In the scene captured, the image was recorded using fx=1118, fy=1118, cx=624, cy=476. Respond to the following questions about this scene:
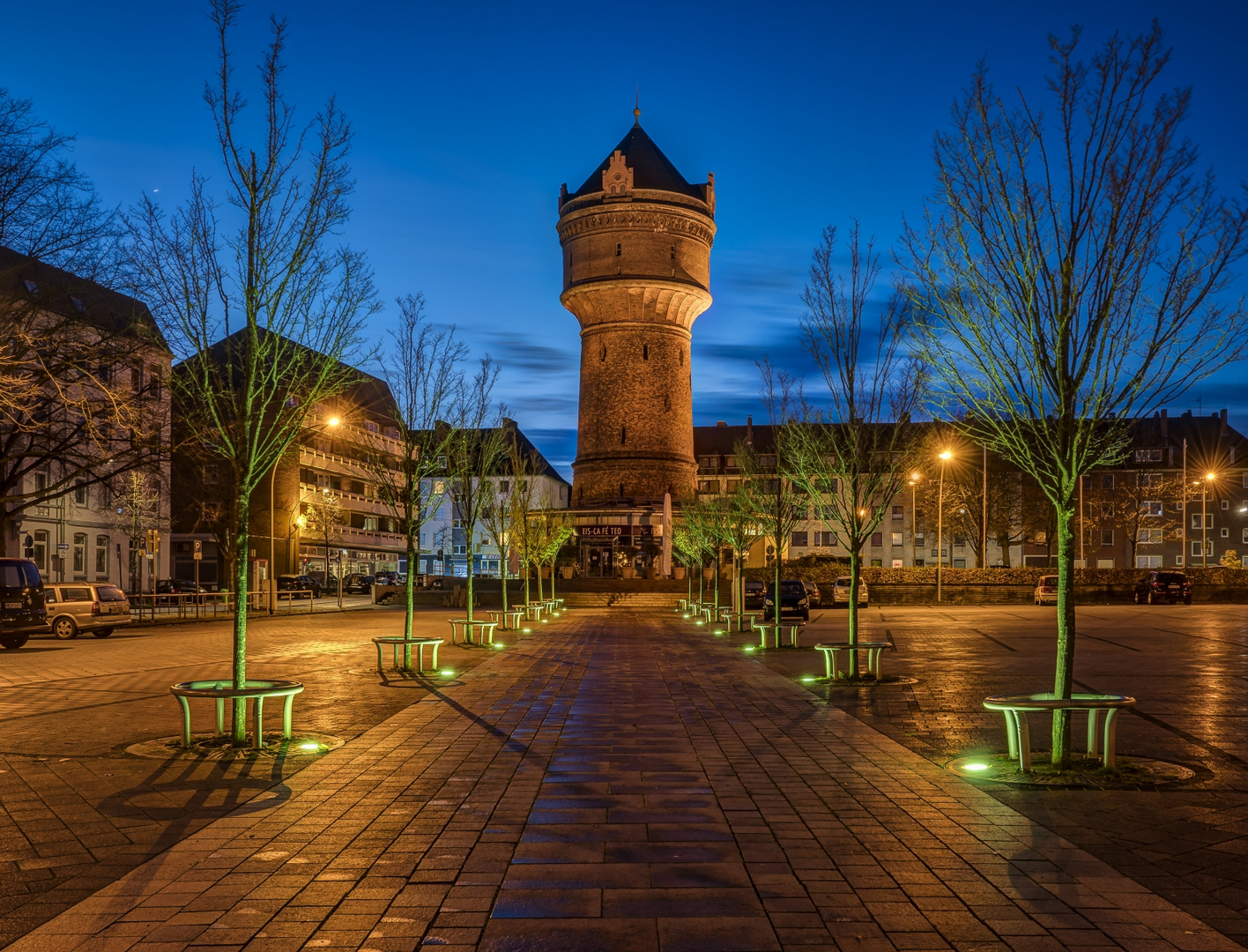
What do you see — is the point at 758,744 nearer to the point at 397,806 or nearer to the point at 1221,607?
the point at 397,806

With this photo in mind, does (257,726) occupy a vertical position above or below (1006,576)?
above

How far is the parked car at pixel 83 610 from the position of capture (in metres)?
29.4

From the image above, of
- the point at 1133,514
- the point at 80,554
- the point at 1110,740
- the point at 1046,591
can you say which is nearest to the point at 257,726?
the point at 1110,740

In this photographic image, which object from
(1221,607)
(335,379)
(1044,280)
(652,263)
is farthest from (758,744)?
(652,263)

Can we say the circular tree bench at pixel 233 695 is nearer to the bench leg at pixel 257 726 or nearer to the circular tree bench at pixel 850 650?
the bench leg at pixel 257 726

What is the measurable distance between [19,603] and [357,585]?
50.7 meters

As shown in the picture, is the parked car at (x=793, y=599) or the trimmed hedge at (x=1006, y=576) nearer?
the parked car at (x=793, y=599)

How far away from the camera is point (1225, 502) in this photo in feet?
305

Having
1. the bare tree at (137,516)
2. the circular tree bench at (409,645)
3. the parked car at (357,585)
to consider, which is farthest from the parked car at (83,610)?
the parked car at (357,585)

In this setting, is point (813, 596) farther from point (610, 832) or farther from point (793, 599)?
point (610, 832)

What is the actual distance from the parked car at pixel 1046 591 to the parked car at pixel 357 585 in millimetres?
41750

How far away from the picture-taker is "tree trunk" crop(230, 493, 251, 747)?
9.95 metres

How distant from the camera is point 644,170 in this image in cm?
6494

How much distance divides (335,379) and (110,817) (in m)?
6.99
